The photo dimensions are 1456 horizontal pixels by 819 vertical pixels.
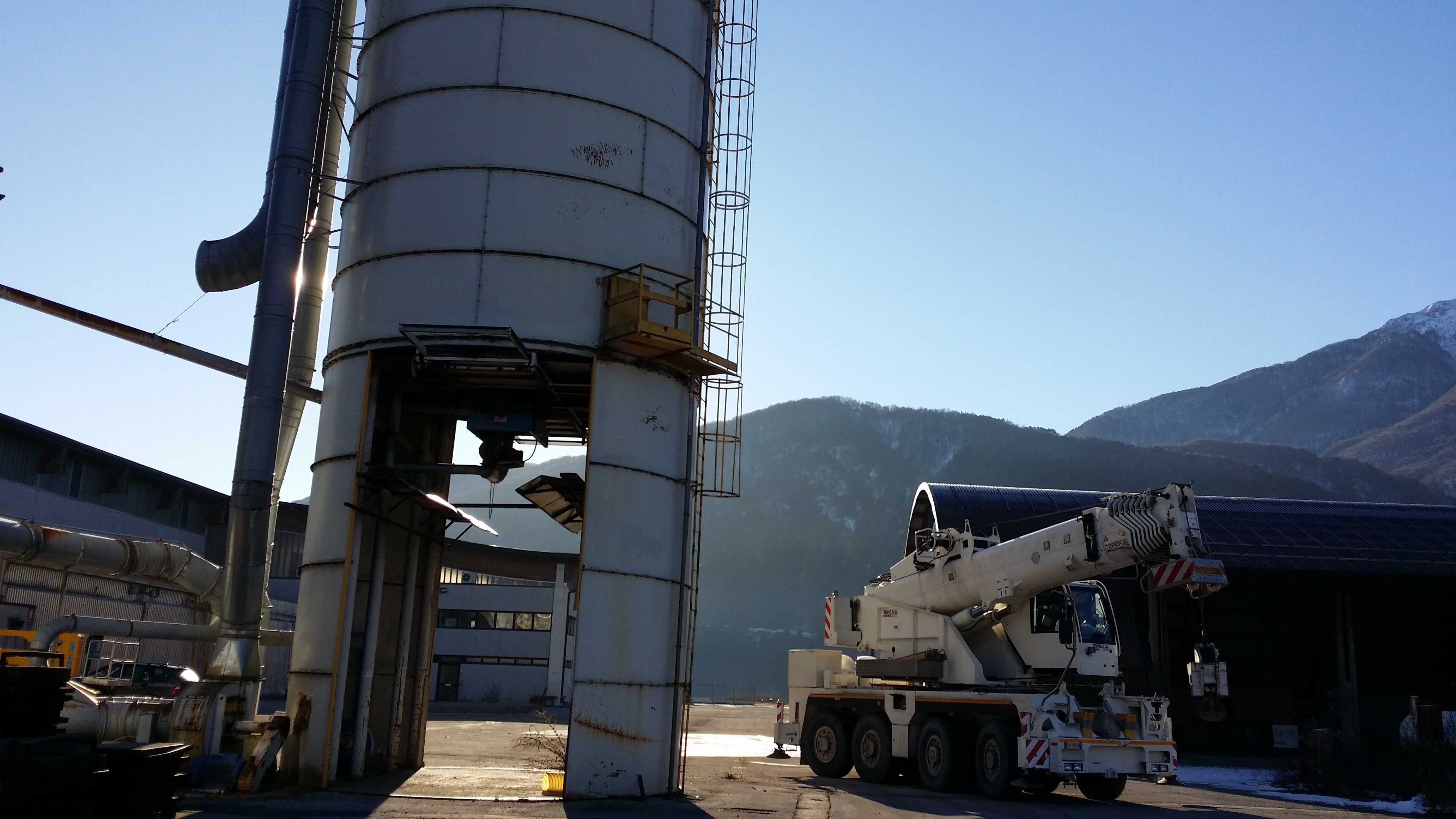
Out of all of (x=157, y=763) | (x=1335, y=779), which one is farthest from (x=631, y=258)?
(x=1335, y=779)

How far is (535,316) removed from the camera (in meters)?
14.8

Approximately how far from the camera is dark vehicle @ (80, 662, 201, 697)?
55.2ft

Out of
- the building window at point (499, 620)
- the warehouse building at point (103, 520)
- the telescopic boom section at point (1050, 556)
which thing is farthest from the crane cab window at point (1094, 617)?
the building window at point (499, 620)

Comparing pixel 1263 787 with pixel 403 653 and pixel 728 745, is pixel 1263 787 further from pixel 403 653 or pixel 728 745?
pixel 403 653

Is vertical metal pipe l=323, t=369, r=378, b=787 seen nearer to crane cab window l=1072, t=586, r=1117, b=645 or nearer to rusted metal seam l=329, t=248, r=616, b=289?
rusted metal seam l=329, t=248, r=616, b=289

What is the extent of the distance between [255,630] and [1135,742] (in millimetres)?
Result: 12859

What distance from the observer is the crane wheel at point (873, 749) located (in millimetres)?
18844

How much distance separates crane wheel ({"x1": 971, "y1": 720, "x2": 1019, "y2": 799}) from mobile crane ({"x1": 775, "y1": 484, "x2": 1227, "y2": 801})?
0.02 metres

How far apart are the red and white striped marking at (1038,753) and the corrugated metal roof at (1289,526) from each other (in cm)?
1419

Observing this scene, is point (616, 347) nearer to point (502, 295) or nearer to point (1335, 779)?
point (502, 295)

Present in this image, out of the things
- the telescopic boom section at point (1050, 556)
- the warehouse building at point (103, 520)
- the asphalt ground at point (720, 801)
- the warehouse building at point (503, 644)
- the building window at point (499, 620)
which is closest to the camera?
the asphalt ground at point (720, 801)

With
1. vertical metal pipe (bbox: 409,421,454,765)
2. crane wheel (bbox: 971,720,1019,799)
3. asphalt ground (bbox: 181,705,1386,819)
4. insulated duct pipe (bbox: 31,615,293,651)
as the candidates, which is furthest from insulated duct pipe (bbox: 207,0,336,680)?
crane wheel (bbox: 971,720,1019,799)

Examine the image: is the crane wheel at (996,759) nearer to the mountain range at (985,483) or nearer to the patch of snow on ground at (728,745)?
the patch of snow on ground at (728,745)

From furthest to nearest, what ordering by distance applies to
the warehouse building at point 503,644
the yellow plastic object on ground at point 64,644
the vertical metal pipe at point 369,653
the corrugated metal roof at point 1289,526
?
1. the warehouse building at point 503,644
2. the corrugated metal roof at point 1289,526
3. the yellow plastic object on ground at point 64,644
4. the vertical metal pipe at point 369,653
